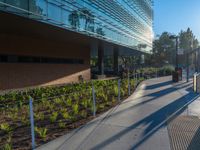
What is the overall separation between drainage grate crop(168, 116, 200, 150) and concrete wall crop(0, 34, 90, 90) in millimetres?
12983

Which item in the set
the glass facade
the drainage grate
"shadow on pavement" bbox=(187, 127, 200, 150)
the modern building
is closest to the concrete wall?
the modern building

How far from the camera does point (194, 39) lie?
12812 cm

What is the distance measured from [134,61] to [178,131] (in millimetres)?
60750

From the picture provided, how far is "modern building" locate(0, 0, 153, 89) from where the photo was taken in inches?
588

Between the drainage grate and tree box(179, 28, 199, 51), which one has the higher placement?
tree box(179, 28, 199, 51)

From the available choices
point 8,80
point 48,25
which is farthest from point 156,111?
point 8,80

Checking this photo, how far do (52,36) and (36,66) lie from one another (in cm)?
276

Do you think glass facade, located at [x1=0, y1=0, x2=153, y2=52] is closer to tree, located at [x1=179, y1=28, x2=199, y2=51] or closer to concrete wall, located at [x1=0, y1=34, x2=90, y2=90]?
concrete wall, located at [x1=0, y1=34, x2=90, y2=90]

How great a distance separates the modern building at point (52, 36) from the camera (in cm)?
1494

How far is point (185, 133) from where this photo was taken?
→ 7520 millimetres

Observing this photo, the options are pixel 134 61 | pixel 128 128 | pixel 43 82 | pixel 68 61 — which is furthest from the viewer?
pixel 134 61

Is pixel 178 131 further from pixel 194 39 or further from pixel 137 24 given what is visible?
pixel 194 39

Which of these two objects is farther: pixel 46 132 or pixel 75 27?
pixel 75 27

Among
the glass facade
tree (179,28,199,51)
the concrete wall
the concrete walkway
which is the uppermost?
tree (179,28,199,51)
